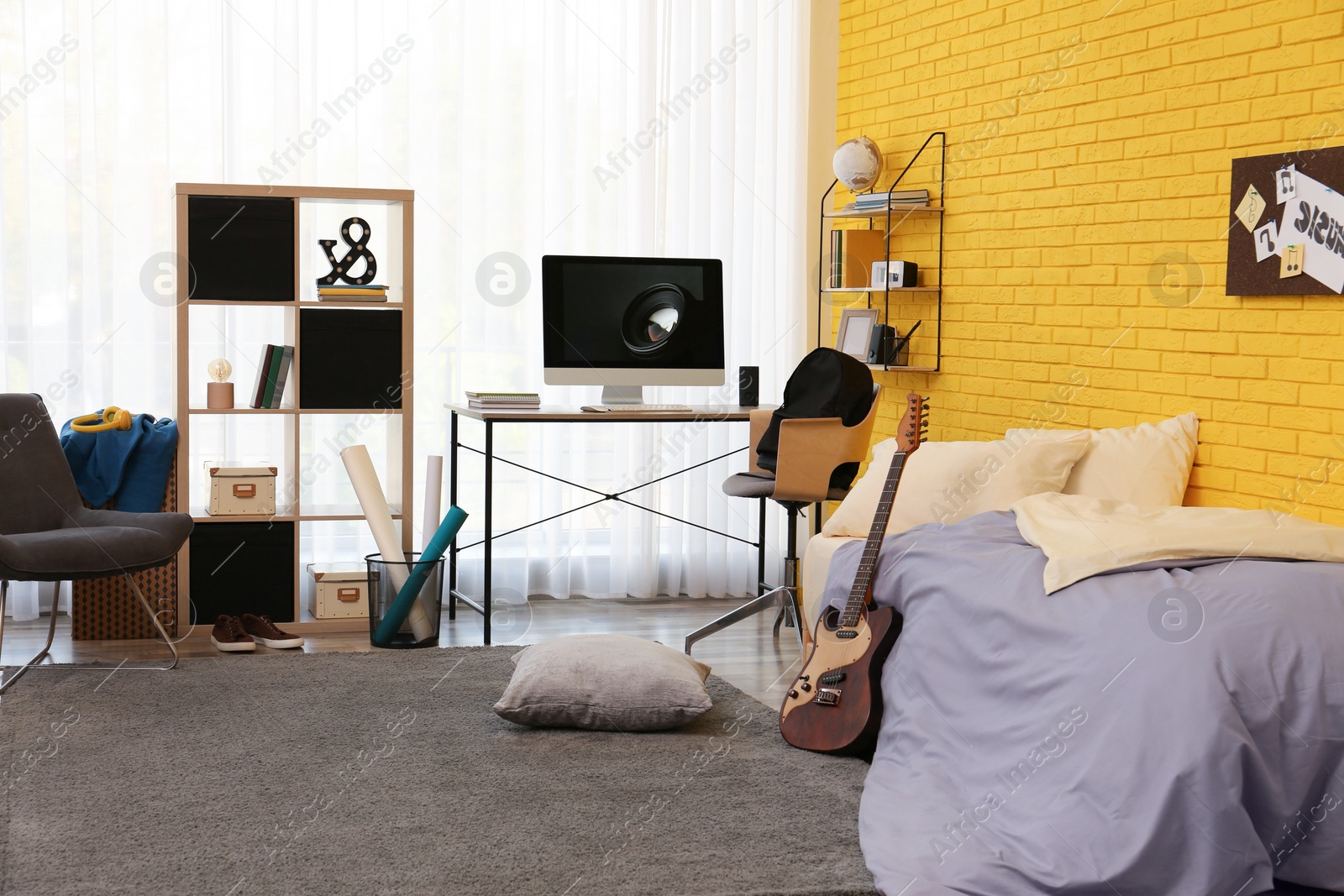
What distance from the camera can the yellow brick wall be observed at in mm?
3432

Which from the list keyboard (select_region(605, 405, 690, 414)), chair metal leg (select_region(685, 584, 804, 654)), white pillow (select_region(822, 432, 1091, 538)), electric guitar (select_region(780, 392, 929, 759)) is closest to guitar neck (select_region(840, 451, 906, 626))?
electric guitar (select_region(780, 392, 929, 759))

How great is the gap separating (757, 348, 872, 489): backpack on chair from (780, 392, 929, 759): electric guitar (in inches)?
32.4

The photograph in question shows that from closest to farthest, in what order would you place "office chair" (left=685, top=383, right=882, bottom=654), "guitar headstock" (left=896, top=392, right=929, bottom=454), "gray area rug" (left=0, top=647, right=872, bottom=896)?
1. "gray area rug" (left=0, top=647, right=872, bottom=896)
2. "guitar headstock" (left=896, top=392, right=929, bottom=454)
3. "office chair" (left=685, top=383, right=882, bottom=654)

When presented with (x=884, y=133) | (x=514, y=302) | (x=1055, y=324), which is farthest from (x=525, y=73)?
(x=1055, y=324)

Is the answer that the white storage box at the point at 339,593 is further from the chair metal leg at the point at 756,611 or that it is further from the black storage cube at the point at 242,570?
the chair metal leg at the point at 756,611

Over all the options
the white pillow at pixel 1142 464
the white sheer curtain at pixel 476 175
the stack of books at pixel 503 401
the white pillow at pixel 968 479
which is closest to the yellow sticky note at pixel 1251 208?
the white pillow at pixel 1142 464

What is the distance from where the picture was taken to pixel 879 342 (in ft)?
15.5

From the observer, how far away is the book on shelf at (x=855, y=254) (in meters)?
4.82

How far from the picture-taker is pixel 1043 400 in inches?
168

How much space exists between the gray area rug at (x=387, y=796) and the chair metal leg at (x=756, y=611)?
0.64 meters

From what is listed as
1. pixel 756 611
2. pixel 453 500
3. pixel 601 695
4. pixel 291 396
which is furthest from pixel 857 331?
pixel 601 695

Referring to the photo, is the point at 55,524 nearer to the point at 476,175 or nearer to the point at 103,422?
the point at 103,422

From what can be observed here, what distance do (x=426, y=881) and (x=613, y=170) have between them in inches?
133

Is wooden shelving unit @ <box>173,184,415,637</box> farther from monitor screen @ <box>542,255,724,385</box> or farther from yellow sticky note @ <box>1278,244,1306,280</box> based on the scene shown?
yellow sticky note @ <box>1278,244,1306,280</box>
